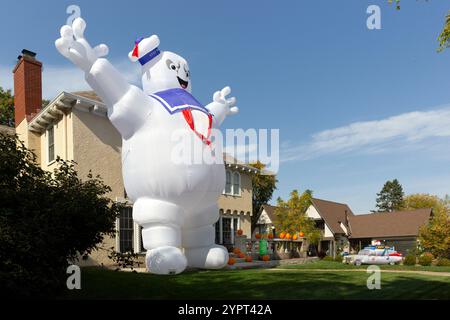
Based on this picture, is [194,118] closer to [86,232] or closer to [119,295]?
[86,232]

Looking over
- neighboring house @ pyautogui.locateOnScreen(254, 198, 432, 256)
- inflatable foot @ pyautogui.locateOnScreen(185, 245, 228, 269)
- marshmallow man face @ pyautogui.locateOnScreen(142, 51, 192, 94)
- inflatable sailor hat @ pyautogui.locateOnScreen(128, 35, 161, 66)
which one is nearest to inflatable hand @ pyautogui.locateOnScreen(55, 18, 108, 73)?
inflatable sailor hat @ pyautogui.locateOnScreen(128, 35, 161, 66)

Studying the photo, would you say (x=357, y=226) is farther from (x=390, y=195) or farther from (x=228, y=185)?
(x=390, y=195)

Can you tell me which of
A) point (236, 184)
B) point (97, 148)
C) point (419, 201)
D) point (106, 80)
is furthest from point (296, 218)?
point (419, 201)

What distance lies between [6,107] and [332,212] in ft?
96.1

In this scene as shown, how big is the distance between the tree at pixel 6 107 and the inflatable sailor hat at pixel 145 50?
27.2 m

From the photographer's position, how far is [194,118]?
9406 millimetres

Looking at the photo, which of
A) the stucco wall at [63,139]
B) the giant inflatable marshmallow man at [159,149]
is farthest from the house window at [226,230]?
the giant inflatable marshmallow man at [159,149]

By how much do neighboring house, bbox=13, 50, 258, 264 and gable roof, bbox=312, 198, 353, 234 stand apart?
85.7 feet

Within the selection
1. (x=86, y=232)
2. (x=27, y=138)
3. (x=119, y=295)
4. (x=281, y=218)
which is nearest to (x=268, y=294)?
(x=119, y=295)

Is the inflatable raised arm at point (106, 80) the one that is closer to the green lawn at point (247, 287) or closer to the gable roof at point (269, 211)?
the green lawn at point (247, 287)

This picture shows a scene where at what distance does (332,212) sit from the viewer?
1645 inches

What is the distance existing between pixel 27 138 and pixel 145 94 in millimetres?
10521

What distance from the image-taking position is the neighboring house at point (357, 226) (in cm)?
3803

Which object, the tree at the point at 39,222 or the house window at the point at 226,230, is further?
the house window at the point at 226,230
